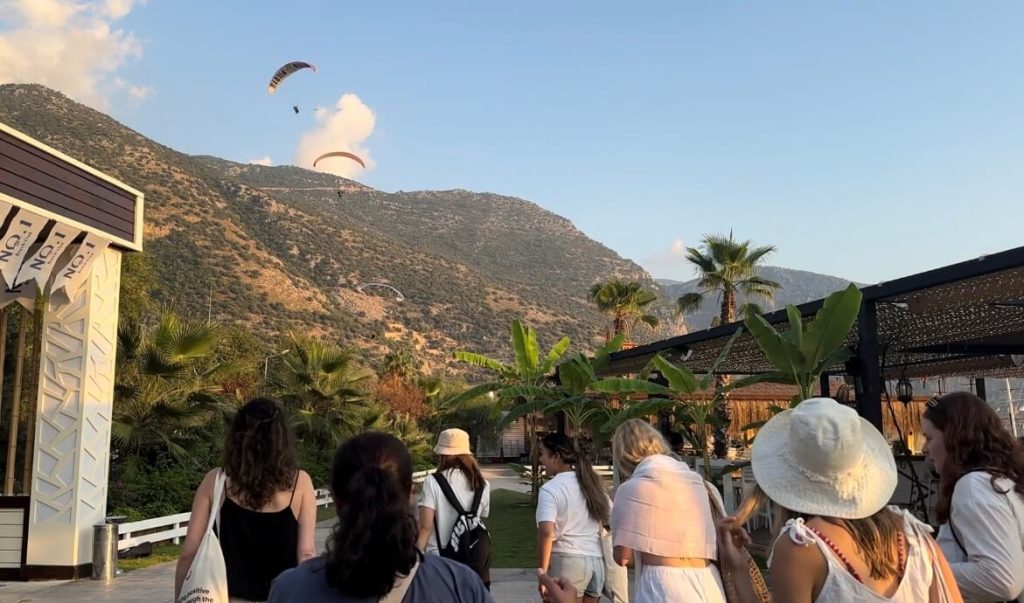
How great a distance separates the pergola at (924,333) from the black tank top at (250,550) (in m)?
6.52

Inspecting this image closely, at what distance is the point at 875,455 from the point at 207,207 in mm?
67348

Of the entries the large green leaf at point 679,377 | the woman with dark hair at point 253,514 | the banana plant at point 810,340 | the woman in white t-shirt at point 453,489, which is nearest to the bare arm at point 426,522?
the woman in white t-shirt at point 453,489

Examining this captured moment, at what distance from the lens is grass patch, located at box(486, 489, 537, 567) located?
1230 cm

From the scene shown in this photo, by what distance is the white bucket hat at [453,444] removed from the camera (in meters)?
5.29

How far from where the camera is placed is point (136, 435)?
1477 centimetres

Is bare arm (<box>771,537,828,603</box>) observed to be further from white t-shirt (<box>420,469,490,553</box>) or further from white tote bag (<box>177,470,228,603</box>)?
white t-shirt (<box>420,469,490,553</box>)

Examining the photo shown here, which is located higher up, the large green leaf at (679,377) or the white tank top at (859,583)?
the large green leaf at (679,377)

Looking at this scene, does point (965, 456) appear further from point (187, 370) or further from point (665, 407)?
point (187, 370)

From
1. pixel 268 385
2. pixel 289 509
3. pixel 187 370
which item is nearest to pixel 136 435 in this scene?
pixel 187 370

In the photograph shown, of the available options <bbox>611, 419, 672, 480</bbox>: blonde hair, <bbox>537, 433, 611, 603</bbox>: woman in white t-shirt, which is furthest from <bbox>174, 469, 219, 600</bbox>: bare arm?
<bbox>537, 433, 611, 603</bbox>: woman in white t-shirt

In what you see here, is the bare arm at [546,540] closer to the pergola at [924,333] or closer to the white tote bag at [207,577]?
the white tote bag at [207,577]

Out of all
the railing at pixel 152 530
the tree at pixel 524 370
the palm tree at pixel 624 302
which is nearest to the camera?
the railing at pixel 152 530

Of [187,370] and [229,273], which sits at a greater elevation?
[229,273]

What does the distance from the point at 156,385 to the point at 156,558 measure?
3101 mm
